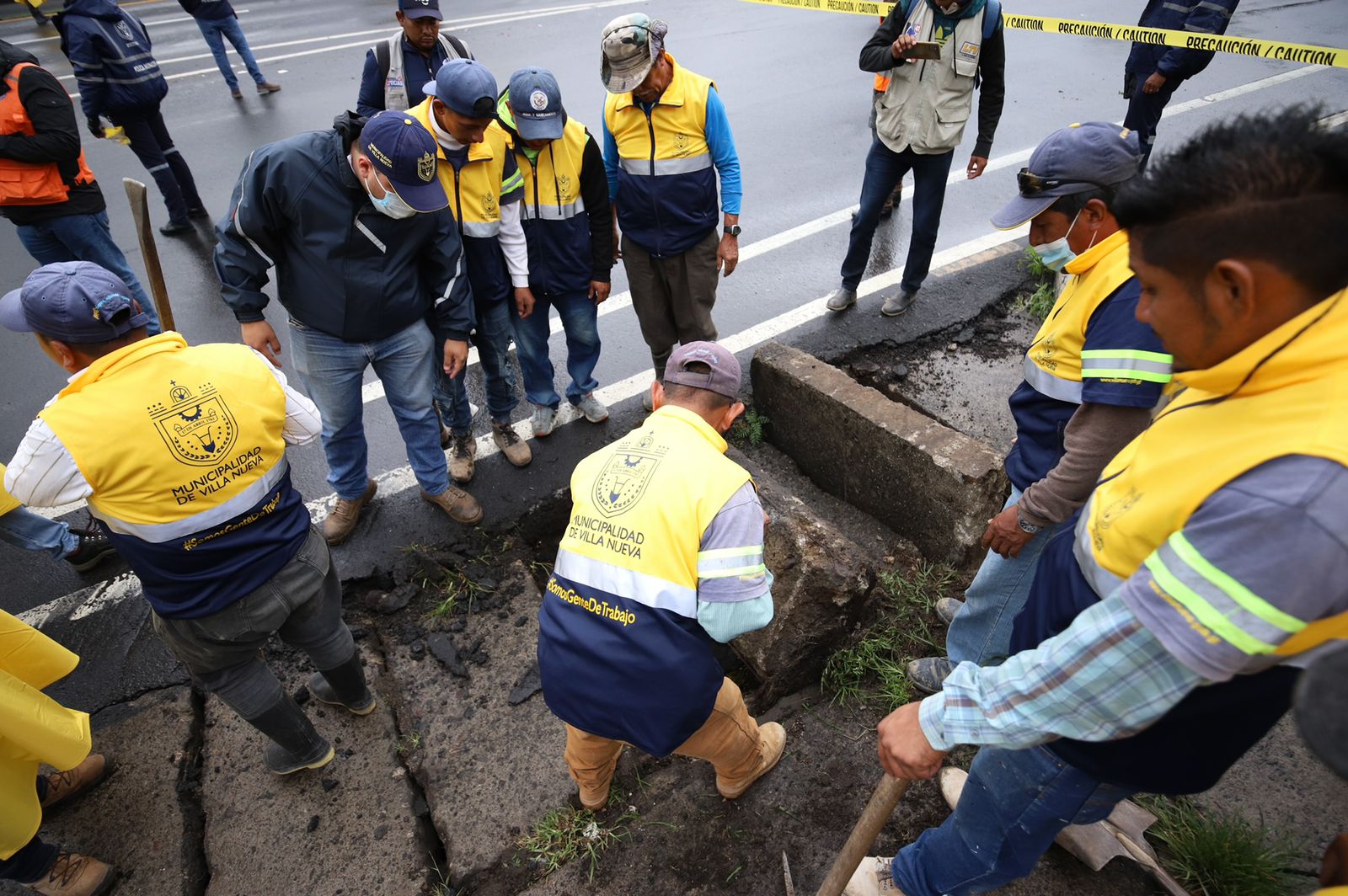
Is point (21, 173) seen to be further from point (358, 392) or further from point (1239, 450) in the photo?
point (1239, 450)

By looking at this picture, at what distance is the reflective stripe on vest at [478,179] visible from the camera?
3.37 metres

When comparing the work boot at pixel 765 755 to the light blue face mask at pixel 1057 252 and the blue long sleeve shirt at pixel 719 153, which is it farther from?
the blue long sleeve shirt at pixel 719 153

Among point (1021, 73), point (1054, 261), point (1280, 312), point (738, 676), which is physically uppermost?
point (1280, 312)

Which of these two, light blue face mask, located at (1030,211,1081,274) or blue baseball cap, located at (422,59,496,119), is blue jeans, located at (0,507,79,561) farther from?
light blue face mask, located at (1030,211,1081,274)

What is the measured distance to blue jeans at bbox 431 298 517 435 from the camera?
393cm

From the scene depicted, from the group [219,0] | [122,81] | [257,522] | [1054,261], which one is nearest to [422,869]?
[257,522]

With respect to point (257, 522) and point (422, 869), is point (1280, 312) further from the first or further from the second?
point (422, 869)

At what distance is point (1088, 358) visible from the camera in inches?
80.6

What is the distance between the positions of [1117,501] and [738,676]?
2.22 meters

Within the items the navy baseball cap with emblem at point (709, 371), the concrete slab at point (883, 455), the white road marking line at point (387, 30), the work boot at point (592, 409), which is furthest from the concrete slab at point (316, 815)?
the white road marking line at point (387, 30)

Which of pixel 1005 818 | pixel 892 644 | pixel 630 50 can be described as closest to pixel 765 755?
pixel 892 644

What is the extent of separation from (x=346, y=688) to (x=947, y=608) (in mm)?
2607

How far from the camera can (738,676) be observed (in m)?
3.33

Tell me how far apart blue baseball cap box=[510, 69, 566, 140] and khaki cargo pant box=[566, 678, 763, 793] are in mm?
2605
